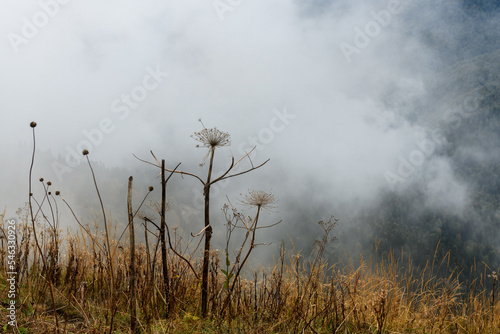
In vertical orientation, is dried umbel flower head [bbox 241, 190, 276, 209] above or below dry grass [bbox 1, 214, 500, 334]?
above

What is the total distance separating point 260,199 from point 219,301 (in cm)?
103

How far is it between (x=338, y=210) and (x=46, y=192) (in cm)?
19848

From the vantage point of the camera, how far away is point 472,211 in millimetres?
168875

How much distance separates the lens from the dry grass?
9.71 ft

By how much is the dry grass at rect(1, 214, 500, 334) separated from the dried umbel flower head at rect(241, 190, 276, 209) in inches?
28.2

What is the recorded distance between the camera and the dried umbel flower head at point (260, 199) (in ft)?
9.57

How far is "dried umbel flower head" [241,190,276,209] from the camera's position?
9.57 feet

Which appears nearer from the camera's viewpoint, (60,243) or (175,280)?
(175,280)

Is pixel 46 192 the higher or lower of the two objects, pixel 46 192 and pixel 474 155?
the lower

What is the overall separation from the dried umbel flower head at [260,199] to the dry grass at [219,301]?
72 centimetres

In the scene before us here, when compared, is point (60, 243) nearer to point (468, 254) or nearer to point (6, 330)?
point (6, 330)

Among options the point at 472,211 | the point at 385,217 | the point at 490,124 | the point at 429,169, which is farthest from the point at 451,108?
the point at 385,217

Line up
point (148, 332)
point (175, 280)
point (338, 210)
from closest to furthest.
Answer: point (148, 332) < point (175, 280) < point (338, 210)

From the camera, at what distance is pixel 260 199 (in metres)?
2.96
